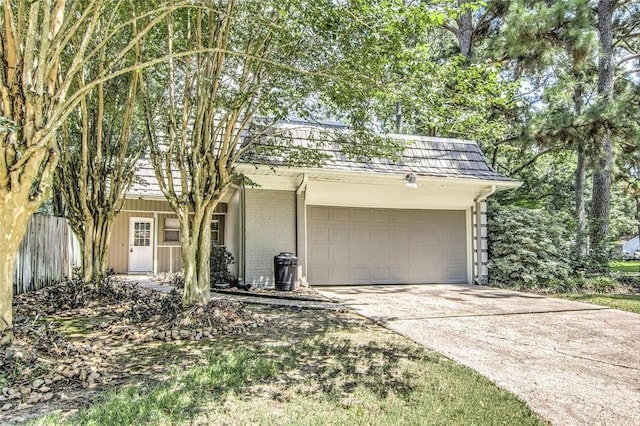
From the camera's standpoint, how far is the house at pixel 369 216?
32.9ft

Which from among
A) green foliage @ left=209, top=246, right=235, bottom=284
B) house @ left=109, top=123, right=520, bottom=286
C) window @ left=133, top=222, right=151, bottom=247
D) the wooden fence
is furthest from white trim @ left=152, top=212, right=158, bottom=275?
green foliage @ left=209, top=246, right=235, bottom=284

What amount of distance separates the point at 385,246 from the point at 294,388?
817cm

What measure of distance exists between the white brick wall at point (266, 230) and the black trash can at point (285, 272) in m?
0.57

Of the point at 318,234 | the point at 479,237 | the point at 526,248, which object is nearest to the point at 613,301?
the point at 526,248

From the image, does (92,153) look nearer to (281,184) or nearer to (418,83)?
(281,184)

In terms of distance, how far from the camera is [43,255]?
838 cm

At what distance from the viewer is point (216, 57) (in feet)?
20.2

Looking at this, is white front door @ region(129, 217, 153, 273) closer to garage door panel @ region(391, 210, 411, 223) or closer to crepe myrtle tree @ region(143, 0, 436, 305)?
crepe myrtle tree @ region(143, 0, 436, 305)

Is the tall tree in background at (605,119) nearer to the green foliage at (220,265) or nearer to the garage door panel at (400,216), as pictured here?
the garage door panel at (400,216)

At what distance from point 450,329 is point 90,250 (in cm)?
652

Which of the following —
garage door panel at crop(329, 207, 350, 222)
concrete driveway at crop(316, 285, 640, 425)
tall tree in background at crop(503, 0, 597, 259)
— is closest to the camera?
concrete driveway at crop(316, 285, 640, 425)

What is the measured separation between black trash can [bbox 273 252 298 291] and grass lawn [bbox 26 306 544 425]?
14.0 feet

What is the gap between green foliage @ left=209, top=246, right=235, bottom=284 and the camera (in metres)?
10.3

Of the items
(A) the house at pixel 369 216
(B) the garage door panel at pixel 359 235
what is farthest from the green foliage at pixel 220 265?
(B) the garage door panel at pixel 359 235
